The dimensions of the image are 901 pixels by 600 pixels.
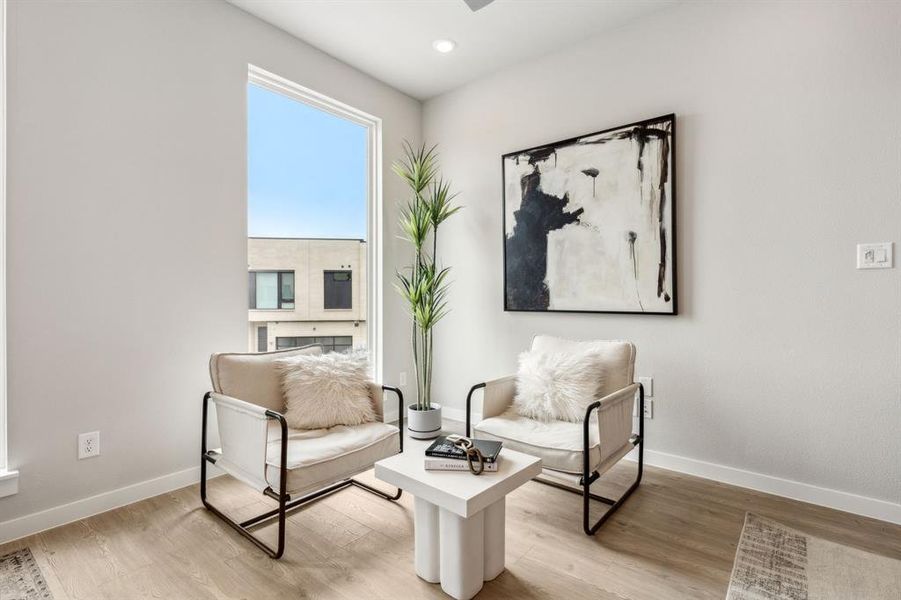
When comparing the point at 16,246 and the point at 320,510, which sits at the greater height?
the point at 16,246

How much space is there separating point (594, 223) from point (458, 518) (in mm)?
2072

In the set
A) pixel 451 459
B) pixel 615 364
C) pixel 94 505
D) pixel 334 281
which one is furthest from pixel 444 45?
pixel 94 505

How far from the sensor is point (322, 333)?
11.3 ft

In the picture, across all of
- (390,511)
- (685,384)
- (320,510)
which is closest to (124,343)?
(320,510)

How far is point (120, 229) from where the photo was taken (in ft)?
7.61

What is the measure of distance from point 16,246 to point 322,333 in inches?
70.0

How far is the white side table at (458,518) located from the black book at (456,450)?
0.19 feet

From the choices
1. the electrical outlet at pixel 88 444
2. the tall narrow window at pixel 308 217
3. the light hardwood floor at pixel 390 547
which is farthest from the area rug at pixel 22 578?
the tall narrow window at pixel 308 217

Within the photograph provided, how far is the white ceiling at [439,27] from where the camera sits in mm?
2746

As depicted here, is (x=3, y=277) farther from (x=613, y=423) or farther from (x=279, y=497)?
(x=613, y=423)

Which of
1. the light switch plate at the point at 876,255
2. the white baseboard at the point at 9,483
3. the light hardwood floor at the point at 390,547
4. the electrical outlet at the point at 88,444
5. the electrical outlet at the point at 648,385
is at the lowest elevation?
the light hardwood floor at the point at 390,547

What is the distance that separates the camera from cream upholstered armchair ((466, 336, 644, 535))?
2.07 m

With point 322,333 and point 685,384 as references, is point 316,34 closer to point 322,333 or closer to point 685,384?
point 322,333

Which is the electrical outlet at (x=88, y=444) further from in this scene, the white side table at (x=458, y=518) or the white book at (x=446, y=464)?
the white book at (x=446, y=464)
